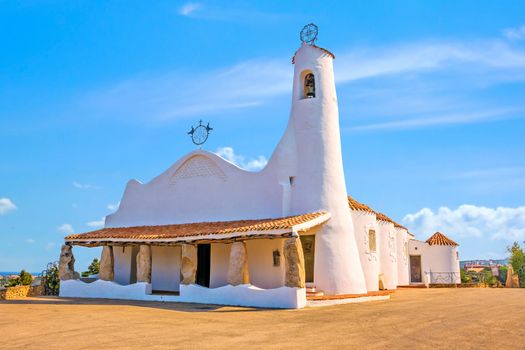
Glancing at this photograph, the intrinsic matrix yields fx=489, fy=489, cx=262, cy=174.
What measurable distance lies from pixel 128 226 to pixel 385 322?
16189 millimetres

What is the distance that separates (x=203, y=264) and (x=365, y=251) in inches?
293

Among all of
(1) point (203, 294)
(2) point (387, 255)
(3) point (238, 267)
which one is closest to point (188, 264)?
(1) point (203, 294)

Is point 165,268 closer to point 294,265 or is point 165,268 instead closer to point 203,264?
point 203,264

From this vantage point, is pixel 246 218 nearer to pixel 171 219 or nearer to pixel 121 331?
pixel 171 219

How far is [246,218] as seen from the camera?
20969 mm

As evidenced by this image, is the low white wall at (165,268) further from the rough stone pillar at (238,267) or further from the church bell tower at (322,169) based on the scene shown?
the church bell tower at (322,169)

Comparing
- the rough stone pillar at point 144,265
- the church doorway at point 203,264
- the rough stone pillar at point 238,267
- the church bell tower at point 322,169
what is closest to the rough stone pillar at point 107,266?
the rough stone pillar at point 144,265

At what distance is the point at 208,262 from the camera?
22547mm

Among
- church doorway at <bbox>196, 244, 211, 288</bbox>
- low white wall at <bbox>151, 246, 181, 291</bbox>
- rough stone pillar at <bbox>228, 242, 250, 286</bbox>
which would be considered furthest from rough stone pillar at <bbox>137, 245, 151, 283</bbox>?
rough stone pillar at <bbox>228, 242, 250, 286</bbox>

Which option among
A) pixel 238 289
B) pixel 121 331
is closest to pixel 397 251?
pixel 238 289

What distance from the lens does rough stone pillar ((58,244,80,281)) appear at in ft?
75.7

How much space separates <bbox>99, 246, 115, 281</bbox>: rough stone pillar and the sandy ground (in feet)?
17.0

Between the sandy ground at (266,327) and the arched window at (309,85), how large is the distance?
9.36 metres

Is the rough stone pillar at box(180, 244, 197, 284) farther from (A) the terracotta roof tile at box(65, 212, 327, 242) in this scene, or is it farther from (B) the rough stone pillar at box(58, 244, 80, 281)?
(B) the rough stone pillar at box(58, 244, 80, 281)
